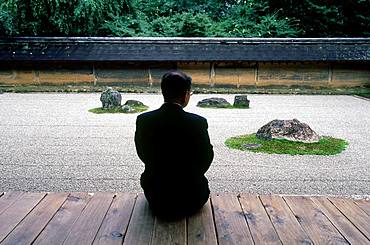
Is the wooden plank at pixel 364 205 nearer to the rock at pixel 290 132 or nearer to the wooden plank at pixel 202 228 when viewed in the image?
the wooden plank at pixel 202 228

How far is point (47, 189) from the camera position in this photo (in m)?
4.46

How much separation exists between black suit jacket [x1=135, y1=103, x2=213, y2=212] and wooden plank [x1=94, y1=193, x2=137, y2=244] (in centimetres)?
25

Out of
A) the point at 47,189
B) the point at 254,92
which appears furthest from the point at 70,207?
the point at 254,92

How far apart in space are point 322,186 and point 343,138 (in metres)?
3.43

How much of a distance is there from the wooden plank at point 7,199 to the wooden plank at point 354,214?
2697mm

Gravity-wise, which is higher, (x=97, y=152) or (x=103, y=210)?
(x=103, y=210)

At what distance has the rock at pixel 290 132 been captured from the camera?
23.4ft

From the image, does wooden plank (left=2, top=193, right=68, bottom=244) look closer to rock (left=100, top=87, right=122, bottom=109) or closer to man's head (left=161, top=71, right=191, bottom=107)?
man's head (left=161, top=71, right=191, bottom=107)

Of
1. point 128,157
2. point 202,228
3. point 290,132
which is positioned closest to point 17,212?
point 202,228

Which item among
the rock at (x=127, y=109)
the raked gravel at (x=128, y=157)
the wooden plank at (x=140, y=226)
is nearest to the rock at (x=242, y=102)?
the raked gravel at (x=128, y=157)

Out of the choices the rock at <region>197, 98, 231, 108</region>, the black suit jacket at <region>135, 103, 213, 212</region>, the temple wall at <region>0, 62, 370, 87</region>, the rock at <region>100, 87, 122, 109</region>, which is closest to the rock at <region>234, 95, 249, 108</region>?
the rock at <region>197, 98, 231, 108</region>

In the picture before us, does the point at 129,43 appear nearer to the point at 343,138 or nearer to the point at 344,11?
the point at 343,138

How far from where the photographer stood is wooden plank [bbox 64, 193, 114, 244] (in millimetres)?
2322

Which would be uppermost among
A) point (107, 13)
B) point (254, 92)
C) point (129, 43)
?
point (107, 13)
